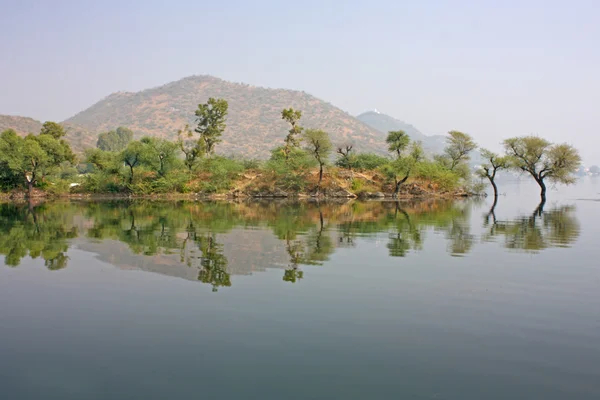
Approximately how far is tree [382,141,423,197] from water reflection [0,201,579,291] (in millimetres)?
31389

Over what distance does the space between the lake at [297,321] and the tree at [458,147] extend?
6530 centimetres

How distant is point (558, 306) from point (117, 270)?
15.1 m

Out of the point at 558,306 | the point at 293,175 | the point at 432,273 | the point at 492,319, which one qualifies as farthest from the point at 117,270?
the point at 293,175

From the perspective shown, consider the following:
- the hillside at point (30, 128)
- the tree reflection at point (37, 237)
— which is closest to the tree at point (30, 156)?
the tree reflection at point (37, 237)

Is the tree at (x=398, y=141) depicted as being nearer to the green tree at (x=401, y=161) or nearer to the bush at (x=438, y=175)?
the green tree at (x=401, y=161)

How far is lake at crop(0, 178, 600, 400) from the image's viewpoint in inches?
324

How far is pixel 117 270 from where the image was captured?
17.6 metres

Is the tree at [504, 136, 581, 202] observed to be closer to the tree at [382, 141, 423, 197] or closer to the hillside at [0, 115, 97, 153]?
the tree at [382, 141, 423, 197]

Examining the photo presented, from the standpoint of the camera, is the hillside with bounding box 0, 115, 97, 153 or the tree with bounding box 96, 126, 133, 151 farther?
the hillside with bounding box 0, 115, 97, 153

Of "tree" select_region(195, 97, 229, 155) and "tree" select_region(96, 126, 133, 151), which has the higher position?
"tree" select_region(96, 126, 133, 151)

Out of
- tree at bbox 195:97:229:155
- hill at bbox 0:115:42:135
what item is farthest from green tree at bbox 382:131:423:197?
hill at bbox 0:115:42:135

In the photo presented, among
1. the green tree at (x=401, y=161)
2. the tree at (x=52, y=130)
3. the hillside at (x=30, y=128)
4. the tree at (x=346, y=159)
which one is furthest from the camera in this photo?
the hillside at (x=30, y=128)

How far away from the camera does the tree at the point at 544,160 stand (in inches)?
2640

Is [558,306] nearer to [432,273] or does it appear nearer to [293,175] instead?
[432,273]
